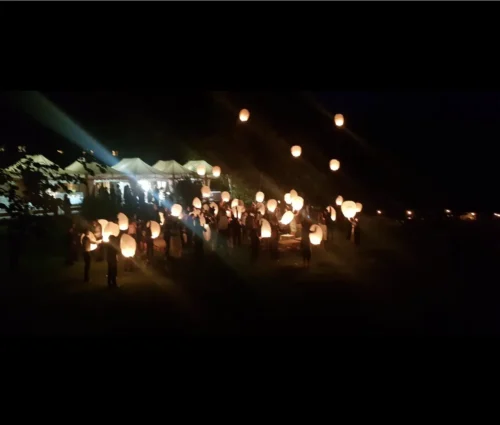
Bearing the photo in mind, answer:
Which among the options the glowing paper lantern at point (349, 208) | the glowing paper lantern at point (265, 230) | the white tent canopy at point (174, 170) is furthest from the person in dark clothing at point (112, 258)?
the white tent canopy at point (174, 170)

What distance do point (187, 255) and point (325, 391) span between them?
8695 mm

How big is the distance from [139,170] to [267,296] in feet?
39.1

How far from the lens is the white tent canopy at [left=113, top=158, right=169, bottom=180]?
18844 millimetres

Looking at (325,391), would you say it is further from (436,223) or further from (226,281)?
(436,223)

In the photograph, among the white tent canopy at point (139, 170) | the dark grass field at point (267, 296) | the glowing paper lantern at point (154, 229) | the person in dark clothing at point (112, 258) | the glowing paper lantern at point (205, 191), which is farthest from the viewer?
the white tent canopy at point (139, 170)

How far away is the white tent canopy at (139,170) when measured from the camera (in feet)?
61.8

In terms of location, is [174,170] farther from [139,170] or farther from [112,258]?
[112,258]

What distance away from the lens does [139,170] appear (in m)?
18.9

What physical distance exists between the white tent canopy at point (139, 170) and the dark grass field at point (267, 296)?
255 inches

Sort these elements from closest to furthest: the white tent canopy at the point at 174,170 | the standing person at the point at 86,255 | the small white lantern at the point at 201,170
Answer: the standing person at the point at 86,255 → the small white lantern at the point at 201,170 → the white tent canopy at the point at 174,170

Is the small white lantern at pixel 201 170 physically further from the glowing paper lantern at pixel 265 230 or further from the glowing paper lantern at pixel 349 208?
the glowing paper lantern at pixel 349 208

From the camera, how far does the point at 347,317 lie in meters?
6.96

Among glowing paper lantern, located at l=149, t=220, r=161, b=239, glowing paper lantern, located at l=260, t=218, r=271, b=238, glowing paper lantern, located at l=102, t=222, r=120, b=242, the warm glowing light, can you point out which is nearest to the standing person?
glowing paper lantern, located at l=102, t=222, r=120, b=242

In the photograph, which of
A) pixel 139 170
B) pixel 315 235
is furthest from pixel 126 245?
pixel 139 170
